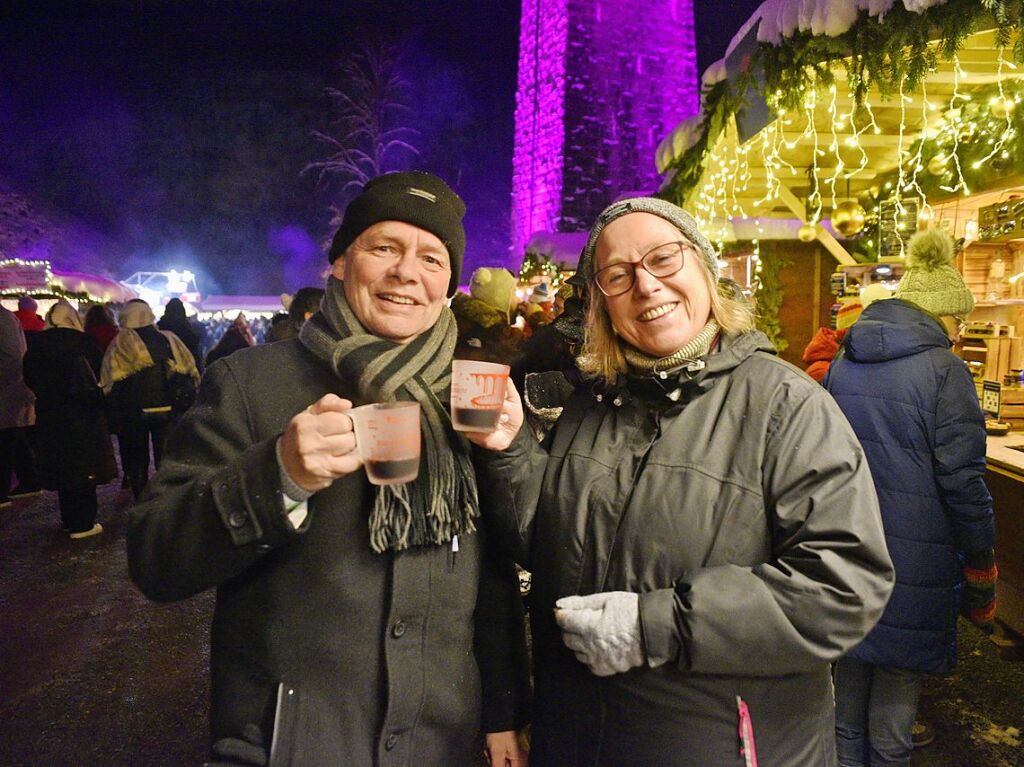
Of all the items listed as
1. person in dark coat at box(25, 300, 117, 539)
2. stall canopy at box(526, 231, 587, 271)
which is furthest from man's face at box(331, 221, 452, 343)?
stall canopy at box(526, 231, 587, 271)

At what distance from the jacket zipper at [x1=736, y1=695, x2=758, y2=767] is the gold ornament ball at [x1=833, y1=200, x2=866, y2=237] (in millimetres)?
6113

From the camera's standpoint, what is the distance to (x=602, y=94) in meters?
21.6

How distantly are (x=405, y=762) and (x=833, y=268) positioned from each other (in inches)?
359

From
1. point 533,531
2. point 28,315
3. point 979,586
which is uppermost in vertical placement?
point 28,315

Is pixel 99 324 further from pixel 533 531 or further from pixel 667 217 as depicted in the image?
pixel 667 217

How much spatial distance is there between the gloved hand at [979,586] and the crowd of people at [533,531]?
1764 mm

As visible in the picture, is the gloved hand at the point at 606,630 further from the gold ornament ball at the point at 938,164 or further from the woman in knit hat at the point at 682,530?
the gold ornament ball at the point at 938,164

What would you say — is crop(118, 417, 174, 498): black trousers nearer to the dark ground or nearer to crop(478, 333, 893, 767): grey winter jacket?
the dark ground

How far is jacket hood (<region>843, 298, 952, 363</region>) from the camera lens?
2752 millimetres

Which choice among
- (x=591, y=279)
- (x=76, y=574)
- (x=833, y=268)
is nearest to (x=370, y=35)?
(x=833, y=268)

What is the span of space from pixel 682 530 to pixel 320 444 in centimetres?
80

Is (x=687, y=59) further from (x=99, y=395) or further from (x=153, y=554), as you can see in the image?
(x=153, y=554)

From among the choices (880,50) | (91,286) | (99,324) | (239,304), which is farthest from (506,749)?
(239,304)

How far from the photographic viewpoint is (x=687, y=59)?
22.5 meters
